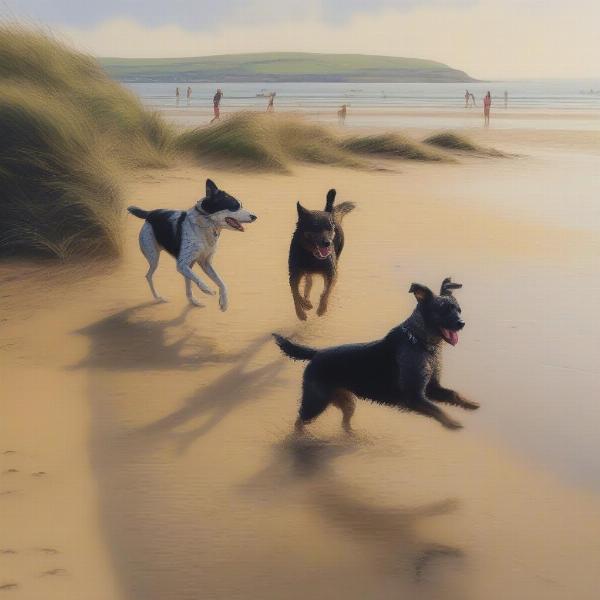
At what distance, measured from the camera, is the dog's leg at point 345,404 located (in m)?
4.89

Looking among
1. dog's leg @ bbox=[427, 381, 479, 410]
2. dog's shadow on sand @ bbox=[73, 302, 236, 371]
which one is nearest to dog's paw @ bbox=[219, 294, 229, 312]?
dog's shadow on sand @ bbox=[73, 302, 236, 371]

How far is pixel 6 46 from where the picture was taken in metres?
12.9

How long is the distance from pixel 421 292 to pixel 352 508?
1.09 m

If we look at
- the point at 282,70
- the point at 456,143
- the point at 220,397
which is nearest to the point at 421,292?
the point at 220,397

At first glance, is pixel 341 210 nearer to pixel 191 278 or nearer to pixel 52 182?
pixel 191 278

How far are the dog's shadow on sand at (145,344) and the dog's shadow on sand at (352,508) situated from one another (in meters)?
1.59

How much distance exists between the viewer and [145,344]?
22.2ft

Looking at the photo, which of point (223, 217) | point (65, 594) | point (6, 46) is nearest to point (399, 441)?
point (65, 594)

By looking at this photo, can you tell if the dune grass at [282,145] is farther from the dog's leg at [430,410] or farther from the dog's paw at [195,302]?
the dog's leg at [430,410]

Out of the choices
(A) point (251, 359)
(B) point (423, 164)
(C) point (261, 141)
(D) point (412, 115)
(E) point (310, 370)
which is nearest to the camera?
(E) point (310, 370)

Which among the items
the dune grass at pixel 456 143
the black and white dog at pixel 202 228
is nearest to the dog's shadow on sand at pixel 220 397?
the black and white dog at pixel 202 228

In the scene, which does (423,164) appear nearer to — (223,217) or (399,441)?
(223,217)

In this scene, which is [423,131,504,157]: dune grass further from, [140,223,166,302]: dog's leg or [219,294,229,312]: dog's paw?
[219,294,229,312]: dog's paw

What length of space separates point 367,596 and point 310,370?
1508 millimetres
